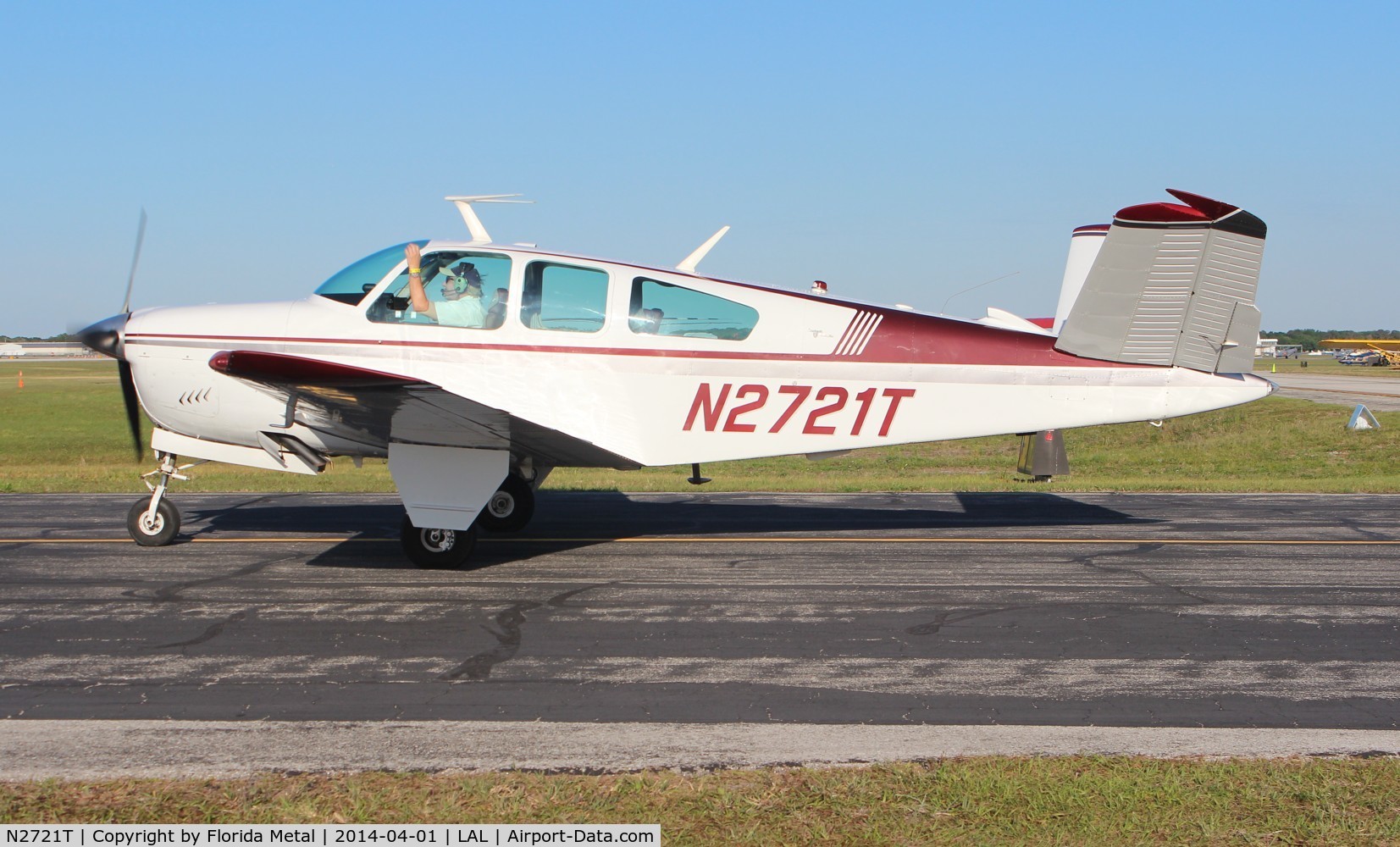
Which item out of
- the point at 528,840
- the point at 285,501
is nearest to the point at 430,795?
the point at 528,840

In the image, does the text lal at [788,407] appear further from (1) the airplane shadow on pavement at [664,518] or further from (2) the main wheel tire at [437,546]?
(2) the main wheel tire at [437,546]

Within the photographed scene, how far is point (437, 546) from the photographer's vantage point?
941 cm

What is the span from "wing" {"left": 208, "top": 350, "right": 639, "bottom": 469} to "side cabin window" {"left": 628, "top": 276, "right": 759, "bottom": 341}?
48.2 inches

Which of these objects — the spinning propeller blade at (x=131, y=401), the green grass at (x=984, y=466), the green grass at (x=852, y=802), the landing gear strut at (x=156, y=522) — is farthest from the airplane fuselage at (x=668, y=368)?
the green grass at (x=984, y=466)

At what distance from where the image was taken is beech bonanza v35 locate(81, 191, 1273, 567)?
9.32 meters

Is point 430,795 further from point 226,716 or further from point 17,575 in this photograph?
point 17,575

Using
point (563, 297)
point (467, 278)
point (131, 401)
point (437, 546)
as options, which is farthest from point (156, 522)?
point (563, 297)

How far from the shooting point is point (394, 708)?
5746mm

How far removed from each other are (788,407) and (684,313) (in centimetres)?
125

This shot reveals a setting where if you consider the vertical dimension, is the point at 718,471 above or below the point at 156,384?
below

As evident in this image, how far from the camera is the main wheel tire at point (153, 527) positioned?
10.5 meters

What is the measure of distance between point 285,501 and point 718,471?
9990 mm

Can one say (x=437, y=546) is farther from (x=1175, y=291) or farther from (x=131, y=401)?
(x=1175, y=291)

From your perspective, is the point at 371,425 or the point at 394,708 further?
the point at 371,425
